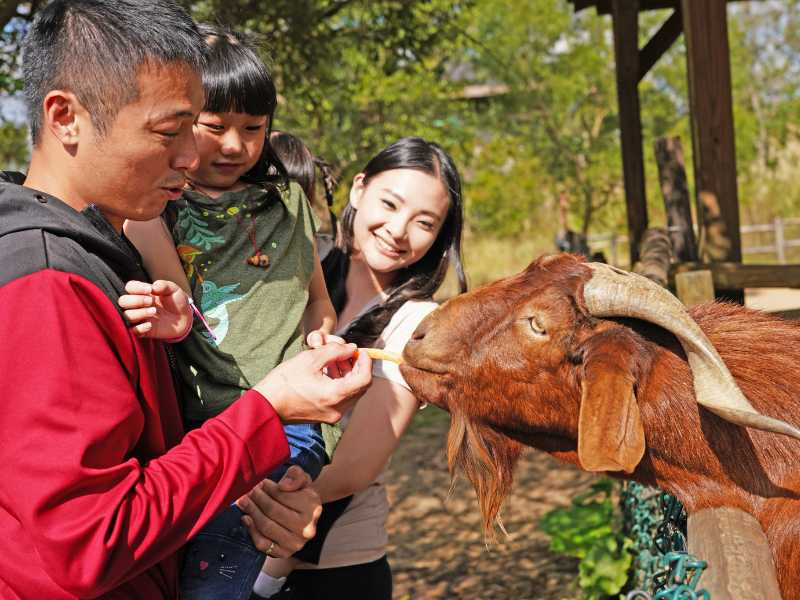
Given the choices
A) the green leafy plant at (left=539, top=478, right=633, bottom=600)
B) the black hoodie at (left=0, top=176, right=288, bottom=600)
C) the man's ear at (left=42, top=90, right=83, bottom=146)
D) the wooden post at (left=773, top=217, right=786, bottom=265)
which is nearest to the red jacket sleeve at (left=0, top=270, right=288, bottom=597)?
the black hoodie at (left=0, top=176, right=288, bottom=600)

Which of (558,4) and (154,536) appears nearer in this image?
(154,536)

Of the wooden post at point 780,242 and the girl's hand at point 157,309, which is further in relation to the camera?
the wooden post at point 780,242

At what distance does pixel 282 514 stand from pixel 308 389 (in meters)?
0.55

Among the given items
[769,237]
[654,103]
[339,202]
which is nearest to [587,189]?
[654,103]

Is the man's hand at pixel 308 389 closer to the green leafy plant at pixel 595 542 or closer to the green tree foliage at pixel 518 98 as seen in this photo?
the green leafy plant at pixel 595 542

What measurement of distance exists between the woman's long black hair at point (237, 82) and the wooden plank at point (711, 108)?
3.19 metres

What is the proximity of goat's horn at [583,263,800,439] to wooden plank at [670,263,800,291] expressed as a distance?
2792 mm

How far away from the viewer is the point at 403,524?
802 cm

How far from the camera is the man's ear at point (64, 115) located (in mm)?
1708

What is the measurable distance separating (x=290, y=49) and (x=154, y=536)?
844cm

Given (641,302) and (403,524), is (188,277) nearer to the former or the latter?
(641,302)

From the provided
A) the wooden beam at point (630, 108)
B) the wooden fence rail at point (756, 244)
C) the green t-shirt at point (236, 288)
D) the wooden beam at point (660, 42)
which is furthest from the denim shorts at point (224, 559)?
the wooden fence rail at point (756, 244)

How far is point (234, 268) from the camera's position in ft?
8.27

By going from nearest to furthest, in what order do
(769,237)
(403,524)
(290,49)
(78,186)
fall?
1. (78,186)
2. (403,524)
3. (290,49)
4. (769,237)
